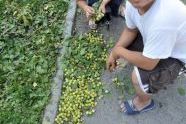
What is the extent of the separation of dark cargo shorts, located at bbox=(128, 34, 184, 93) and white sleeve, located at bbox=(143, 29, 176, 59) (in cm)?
35

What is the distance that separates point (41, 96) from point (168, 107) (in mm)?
1330

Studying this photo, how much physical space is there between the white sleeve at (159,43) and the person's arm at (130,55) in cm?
11

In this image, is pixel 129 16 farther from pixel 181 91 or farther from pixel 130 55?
pixel 181 91

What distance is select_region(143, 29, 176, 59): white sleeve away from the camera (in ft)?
9.16

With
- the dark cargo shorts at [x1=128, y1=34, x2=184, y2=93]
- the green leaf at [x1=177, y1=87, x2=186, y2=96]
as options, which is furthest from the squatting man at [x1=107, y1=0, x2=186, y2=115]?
the green leaf at [x1=177, y1=87, x2=186, y2=96]

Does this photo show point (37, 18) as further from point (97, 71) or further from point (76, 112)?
point (76, 112)

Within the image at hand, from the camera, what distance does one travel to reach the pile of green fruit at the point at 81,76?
3846mm

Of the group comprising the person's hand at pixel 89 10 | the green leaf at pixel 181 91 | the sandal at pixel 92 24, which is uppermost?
the person's hand at pixel 89 10

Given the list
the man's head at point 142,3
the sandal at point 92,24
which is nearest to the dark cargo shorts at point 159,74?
the man's head at point 142,3

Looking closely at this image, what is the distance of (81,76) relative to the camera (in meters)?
4.08

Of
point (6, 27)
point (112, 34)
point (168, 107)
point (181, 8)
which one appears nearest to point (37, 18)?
point (6, 27)

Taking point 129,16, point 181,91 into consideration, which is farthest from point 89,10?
point 181,91

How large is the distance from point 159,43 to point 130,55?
16.7 inches

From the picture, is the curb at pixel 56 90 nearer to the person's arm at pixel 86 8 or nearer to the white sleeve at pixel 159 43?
the person's arm at pixel 86 8
